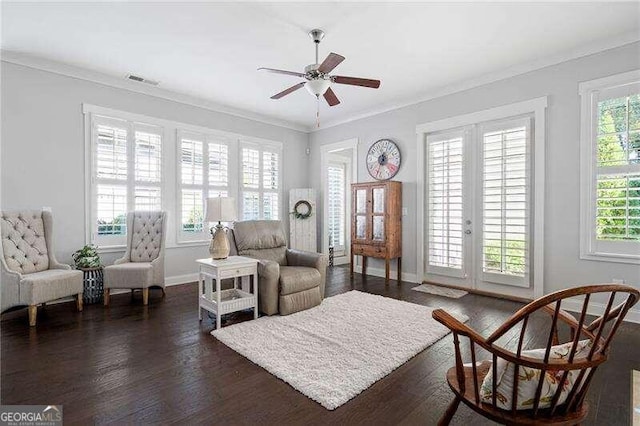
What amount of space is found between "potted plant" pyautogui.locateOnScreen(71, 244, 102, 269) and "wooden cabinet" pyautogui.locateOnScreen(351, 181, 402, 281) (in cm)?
366

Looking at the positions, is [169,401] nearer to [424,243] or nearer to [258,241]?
[258,241]

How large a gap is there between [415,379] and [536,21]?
3331mm

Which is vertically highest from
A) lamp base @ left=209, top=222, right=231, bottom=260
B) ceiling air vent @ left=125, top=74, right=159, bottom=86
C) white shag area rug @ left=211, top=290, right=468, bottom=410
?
ceiling air vent @ left=125, top=74, right=159, bottom=86

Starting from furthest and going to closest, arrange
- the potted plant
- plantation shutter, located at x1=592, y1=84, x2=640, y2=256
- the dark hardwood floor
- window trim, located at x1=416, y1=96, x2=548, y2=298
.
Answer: the potted plant < window trim, located at x1=416, y1=96, x2=548, y2=298 < plantation shutter, located at x1=592, y1=84, x2=640, y2=256 < the dark hardwood floor

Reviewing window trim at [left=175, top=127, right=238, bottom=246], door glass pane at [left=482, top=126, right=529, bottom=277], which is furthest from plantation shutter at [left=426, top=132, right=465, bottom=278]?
window trim at [left=175, top=127, right=238, bottom=246]

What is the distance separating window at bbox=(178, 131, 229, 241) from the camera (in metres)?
5.11

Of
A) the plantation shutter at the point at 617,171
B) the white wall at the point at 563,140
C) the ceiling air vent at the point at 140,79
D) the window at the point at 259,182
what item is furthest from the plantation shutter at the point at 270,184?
the plantation shutter at the point at 617,171

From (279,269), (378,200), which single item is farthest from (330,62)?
(378,200)

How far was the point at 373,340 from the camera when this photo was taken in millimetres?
2861

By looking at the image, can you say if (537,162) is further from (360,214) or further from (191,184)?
(191,184)

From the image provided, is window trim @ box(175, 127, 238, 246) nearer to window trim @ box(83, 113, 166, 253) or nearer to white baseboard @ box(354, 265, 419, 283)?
window trim @ box(83, 113, 166, 253)

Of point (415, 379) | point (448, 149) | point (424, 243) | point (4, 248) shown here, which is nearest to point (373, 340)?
point (415, 379)

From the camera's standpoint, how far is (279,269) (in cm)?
355

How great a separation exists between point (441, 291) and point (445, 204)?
1236 millimetres
